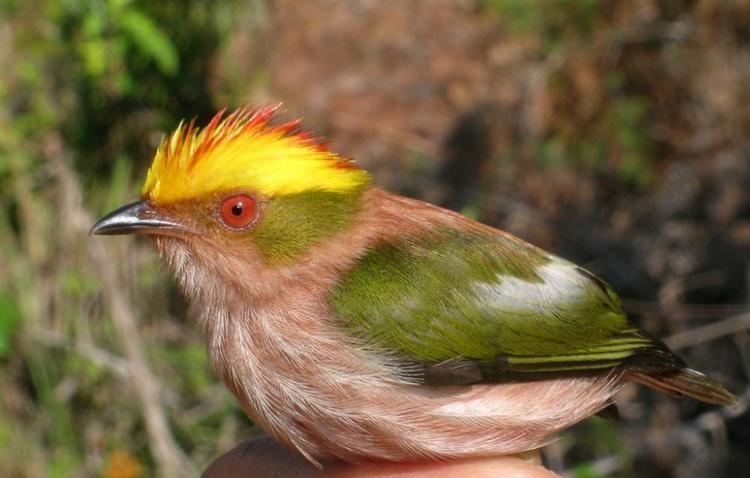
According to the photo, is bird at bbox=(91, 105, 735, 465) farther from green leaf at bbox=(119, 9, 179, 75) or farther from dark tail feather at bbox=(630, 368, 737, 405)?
green leaf at bbox=(119, 9, 179, 75)

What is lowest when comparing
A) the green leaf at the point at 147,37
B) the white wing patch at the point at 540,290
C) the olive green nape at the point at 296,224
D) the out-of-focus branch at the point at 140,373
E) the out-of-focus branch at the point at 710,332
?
the out-of-focus branch at the point at 710,332

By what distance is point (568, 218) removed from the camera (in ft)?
29.1

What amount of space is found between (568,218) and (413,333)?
18.5 feet

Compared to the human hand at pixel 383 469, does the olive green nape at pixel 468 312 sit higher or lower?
higher

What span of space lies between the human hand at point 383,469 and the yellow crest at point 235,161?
1.12 m

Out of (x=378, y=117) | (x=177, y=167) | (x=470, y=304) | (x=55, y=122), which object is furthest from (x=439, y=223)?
(x=378, y=117)

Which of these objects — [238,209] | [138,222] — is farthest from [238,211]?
[138,222]

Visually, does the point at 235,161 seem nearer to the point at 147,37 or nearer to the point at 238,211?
the point at 238,211

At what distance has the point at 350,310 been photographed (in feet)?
11.5

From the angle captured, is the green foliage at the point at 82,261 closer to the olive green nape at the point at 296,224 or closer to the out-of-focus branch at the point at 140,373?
the out-of-focus branch at the point at 140,373

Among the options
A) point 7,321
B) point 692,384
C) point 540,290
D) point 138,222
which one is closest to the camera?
point 138,222

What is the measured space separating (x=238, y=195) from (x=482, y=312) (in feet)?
3.41

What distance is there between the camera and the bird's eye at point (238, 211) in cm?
354

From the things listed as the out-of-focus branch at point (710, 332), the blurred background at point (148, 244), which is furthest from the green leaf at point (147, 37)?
the out-of-focus branch at point (710, 332)
